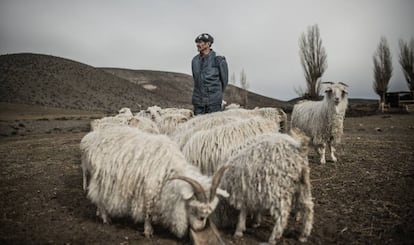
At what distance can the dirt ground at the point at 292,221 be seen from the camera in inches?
148

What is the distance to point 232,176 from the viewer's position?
4.02 m

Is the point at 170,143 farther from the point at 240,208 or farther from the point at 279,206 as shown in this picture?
the point at 279,206

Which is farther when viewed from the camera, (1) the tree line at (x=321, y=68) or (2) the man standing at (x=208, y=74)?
(1) the tree line at (x=321, y=68)

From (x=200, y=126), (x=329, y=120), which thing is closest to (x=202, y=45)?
(x=200, y=126)

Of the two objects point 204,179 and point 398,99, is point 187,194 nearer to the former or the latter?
point 204,179

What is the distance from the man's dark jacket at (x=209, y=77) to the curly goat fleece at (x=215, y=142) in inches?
80.9

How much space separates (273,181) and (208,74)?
377 cm

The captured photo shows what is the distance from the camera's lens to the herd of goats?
3.62 meters

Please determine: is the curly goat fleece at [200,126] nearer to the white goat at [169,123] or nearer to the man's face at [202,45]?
the white goat at [169,123]

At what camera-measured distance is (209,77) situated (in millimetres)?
6887

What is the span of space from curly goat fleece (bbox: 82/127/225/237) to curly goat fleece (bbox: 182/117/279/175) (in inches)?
22.8

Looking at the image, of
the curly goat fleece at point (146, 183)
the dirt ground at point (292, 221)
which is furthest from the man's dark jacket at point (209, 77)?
the dirt ground at point (292, 221)

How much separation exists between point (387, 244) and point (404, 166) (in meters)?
3.84

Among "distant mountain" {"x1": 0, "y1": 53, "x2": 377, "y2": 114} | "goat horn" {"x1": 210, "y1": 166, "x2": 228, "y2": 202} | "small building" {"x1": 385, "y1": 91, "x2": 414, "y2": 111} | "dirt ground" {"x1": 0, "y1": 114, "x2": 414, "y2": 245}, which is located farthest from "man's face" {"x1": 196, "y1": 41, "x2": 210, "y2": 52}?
"small building" {"x1": 385, "y1": 91, "x2": 414, "y2": 111}
